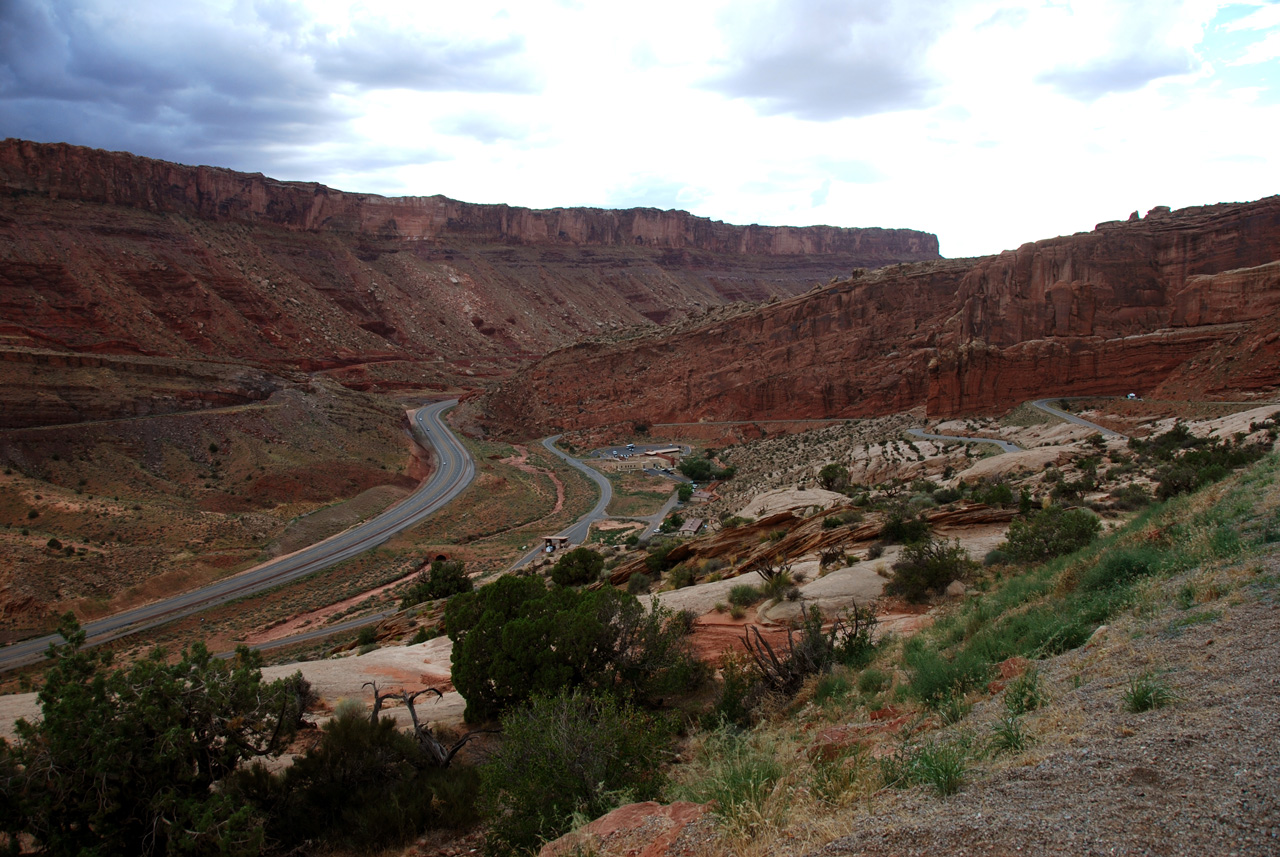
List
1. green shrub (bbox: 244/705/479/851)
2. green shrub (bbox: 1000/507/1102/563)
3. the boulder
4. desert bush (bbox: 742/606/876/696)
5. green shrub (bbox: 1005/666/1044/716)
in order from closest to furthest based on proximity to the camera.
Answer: the boulder < green shrub (bbox: 1005/666/1044/716) < green shrub (bbox: 244/705/479/851) < desert bush (bbox: 742/606/876/696) < green shrub (bbox: 1000/507/1102/563)

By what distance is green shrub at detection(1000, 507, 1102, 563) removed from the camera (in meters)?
14.0

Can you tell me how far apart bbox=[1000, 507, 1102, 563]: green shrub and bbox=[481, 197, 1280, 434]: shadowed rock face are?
2261cm

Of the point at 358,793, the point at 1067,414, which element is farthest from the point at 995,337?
the point at 358,793

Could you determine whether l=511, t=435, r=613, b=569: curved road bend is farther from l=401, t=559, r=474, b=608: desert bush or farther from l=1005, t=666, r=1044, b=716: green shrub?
l=1005, t=666, r=1044, b=716: green shrub

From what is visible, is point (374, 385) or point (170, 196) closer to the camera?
point (374, 385)

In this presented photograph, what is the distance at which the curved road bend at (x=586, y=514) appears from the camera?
121 feet

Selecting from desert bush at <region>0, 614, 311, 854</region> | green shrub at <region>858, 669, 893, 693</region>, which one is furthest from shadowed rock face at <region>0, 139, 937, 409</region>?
green shrub at <region>858, 669, 893, 693</region>

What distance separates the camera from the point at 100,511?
3653 cm

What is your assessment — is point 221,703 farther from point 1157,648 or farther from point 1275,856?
point 1157,648

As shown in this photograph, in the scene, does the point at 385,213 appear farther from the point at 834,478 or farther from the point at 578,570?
the point at 578,570

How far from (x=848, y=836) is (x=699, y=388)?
59.1 m

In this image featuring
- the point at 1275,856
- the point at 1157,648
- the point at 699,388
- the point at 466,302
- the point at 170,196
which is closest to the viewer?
the point at 1275,856

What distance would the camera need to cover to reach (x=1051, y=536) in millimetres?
14273

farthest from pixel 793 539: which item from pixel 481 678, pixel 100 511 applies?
pixel 100 511
